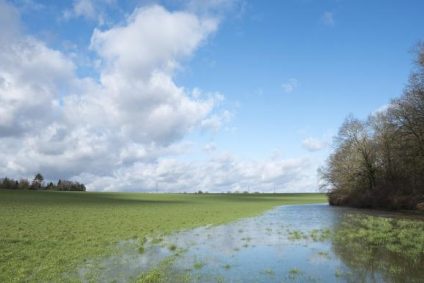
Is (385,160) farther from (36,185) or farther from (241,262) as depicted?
(36,185)

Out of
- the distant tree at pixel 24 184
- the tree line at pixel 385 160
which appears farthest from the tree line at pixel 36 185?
the tree line at pixel 385 160

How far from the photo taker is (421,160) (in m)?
46.3

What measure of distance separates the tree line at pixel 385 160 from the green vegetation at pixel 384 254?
83.9 feet

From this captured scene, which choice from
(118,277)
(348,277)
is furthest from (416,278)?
(118,277)

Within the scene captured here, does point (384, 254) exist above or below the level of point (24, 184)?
below

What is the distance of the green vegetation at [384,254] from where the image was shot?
45.4 feet

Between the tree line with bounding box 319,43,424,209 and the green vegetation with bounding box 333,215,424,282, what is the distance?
83.9 ft

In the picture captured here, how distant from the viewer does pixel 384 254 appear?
17922 mm

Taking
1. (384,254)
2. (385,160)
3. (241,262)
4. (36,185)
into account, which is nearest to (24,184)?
(36,185)

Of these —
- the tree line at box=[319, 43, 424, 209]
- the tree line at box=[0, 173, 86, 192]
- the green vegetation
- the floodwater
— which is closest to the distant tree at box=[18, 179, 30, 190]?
the tree line at box=[0, 173, 86, 192]

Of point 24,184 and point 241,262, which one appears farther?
point 24,184

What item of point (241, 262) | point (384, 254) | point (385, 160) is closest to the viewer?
point (241, 262)

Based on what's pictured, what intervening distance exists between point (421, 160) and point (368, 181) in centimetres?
2718

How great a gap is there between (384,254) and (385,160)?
2228 inches
